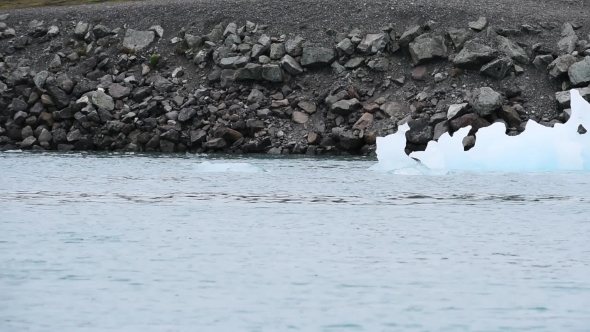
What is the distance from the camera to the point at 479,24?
40.1 m

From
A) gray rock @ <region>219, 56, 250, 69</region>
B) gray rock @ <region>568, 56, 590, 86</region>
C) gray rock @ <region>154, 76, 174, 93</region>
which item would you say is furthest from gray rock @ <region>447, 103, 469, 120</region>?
gray rock @ <region>154, 76, 174, 93</region>

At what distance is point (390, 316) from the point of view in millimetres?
8039

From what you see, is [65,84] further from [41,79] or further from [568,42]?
[568,42]

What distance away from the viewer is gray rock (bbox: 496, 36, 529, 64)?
127ft

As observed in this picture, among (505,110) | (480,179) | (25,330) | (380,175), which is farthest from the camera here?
(505,110)

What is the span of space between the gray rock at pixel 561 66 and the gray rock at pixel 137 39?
1840 centimetres

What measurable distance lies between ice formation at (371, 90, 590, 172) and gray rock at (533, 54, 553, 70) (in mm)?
13478

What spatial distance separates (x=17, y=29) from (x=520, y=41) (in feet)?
81.7

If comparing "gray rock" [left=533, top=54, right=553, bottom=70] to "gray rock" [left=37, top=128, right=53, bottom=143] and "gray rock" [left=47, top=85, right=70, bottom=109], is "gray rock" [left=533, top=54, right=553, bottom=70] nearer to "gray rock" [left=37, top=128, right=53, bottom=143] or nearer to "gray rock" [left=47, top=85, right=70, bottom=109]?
"gray rock" [left=47, top=85, right=70, bottom=109]

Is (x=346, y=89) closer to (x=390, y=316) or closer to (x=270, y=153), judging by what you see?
(x=270, y=153)

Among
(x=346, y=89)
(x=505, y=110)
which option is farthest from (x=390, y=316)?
(x=346, y=89)

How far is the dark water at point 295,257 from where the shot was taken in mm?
8023

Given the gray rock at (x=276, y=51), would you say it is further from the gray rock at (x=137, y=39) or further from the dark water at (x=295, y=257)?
the dark water at (x=295, y=257)

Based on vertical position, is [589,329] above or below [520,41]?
below
